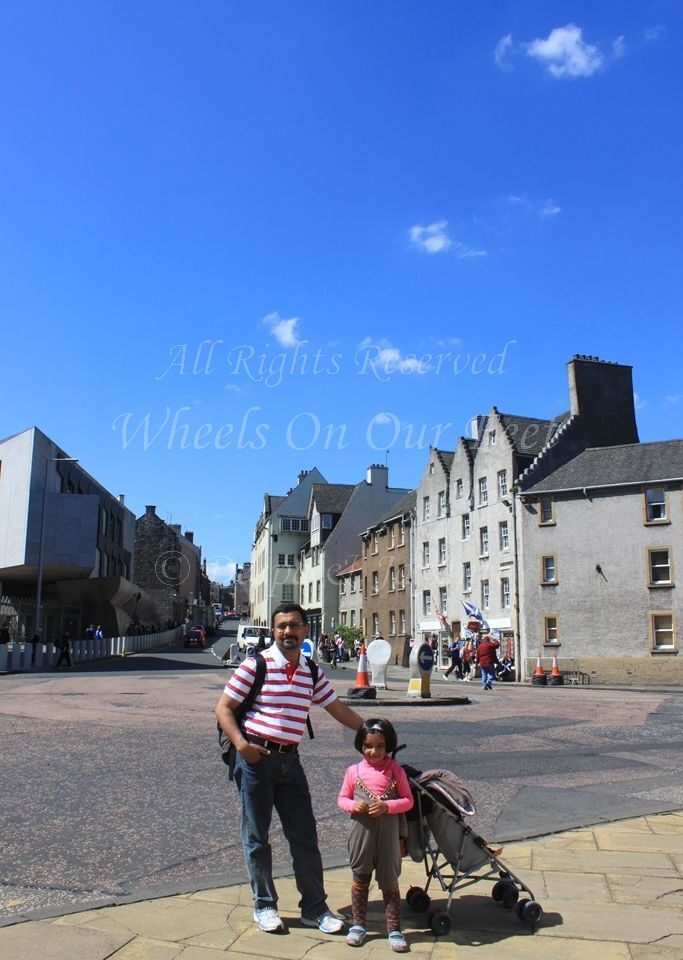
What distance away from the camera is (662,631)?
36500 mm

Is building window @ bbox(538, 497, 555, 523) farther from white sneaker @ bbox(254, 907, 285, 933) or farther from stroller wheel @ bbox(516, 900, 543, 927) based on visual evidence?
white sneaker @ bbox(254, 907, 285, 933)

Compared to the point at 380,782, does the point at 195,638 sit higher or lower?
higher

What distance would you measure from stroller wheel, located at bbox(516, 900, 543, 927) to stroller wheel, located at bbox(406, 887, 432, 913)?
0.54m

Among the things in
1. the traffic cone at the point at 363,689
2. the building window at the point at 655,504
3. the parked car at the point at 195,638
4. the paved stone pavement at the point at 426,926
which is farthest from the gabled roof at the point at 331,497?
the paved stone pavement at the point at 426,926

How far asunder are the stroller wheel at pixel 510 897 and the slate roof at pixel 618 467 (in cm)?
3438

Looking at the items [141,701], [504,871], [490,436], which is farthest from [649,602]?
[504,871]

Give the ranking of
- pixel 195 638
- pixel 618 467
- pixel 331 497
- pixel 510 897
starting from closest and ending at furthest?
1. pixel 510 897
2. pixel 618 467
3. pixel 195 638
4. pixel 331 497

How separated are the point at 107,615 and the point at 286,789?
60.2m

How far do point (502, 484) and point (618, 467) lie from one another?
688 centimetres

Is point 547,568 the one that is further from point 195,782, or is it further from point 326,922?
point 326,922

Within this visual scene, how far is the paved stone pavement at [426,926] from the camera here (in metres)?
4.24

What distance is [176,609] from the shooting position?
108 m

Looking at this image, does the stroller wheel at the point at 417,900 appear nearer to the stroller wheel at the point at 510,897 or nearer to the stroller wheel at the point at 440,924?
the stroller wheel at the point at 440,924

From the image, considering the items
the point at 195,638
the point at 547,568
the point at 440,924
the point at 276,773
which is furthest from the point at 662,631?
the point at 195,638
